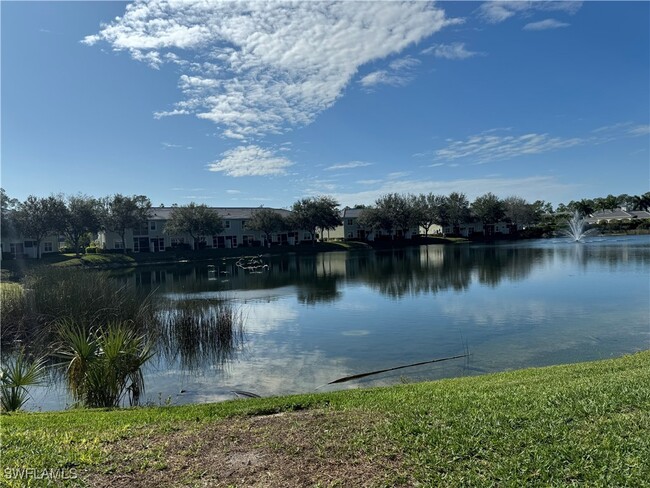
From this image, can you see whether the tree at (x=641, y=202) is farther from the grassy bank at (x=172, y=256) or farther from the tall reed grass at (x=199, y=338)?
the tall reed grass at (x=199, y=338)

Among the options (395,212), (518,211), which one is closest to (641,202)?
(518,211)

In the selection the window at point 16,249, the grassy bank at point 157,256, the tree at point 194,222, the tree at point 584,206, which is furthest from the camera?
the tree at point 584,206

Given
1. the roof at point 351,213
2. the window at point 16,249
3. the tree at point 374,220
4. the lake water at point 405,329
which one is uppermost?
the roof at point 351,213

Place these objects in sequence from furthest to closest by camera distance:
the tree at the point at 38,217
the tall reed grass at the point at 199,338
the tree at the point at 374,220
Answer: the tree at the point at 374,220, the tree at the point at 38,217, the tall reed grass at the point at 199,338

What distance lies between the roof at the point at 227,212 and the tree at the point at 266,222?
3.38 m

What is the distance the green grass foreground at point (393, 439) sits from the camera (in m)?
4.16

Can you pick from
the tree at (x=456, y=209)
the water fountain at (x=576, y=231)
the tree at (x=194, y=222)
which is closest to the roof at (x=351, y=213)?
the tree at (x=456, y=209)

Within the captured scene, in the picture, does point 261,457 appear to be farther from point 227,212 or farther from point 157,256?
point 227,212

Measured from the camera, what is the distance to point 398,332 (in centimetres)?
1581

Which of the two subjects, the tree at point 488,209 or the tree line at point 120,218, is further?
the tree at point 488,209

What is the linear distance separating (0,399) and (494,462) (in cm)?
792

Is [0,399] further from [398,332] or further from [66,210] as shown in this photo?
[66,210]

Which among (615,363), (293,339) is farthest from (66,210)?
(615,363)

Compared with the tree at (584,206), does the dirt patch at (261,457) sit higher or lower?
lower
